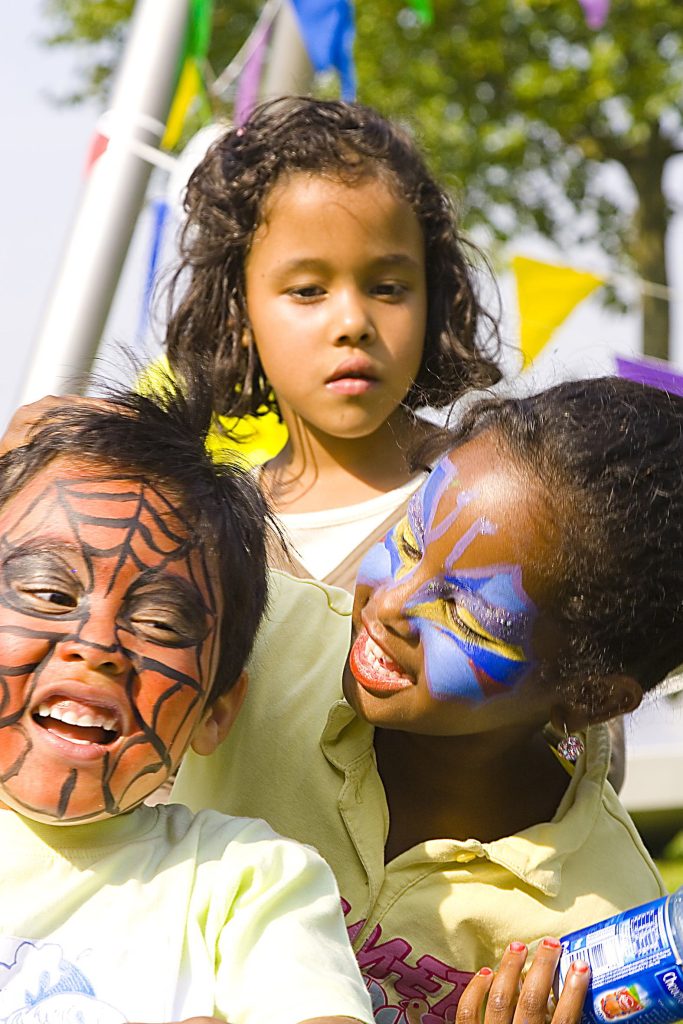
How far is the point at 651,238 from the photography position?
13.8 meters

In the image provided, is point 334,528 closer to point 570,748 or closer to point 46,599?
point 570,748

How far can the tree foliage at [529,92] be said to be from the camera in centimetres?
1312

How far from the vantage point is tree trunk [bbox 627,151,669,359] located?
524 inches

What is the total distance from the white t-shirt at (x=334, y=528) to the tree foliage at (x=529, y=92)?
1090cm

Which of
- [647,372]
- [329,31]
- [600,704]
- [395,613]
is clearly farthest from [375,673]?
[329,31]

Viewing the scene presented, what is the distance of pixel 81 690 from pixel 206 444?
1.78 ft

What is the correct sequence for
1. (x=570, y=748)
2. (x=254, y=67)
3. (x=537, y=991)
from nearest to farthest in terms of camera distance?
(x=537, y=991) → (x=570, y=748) → (x=254, y=67)

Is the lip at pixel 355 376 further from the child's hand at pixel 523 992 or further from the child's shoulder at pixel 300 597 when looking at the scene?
the child's hand at pixel 523 992

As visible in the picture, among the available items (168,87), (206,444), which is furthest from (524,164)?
(206,444)

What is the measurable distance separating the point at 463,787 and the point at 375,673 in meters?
0.26

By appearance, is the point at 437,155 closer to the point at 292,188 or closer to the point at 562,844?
the point at 292,188

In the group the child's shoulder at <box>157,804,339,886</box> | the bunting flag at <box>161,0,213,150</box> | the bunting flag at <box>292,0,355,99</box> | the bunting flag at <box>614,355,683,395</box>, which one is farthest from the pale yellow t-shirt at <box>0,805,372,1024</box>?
the bunting flag at <box>292,0,355,99</box>

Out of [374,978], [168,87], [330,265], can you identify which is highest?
[168,87]

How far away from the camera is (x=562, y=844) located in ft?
6.46
